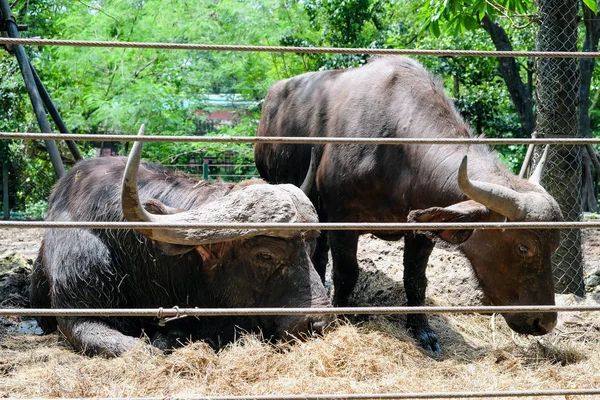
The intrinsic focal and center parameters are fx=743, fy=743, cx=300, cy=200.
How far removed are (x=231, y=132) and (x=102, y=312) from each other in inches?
699

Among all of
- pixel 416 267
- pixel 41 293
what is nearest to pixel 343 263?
pixel 416 267

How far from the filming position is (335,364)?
181 inches

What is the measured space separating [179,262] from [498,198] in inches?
94.5

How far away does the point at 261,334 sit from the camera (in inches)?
193

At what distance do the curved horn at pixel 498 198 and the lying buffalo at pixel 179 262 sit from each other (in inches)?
46.2

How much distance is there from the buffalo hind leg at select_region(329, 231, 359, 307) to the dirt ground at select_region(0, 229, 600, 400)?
64cm

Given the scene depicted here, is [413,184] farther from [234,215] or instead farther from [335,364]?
[335,364]

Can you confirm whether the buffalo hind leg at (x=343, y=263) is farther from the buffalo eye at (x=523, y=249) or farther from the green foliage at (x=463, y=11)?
the green foliage at (x=463, y=11)

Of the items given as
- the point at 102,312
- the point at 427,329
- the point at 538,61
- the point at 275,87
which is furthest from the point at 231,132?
the point at 102,312

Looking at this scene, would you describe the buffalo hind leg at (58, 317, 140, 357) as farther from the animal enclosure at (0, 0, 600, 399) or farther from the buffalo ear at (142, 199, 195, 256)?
the buffalo ear at (142, 199, 195, 256)

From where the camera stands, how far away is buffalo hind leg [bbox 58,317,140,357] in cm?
512

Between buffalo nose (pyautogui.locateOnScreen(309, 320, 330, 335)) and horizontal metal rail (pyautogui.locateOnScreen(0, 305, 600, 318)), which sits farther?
buffalo nose (pyautogui.locateOnScreen(309, 320, 330, 335))

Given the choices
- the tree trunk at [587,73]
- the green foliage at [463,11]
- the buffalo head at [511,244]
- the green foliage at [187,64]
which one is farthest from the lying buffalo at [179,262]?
the green foliage at [187,64]

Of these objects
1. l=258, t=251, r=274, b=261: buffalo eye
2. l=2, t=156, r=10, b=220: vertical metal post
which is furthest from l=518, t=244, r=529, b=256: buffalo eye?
l=2, t=156, r=10, b=220: vertical metal post
